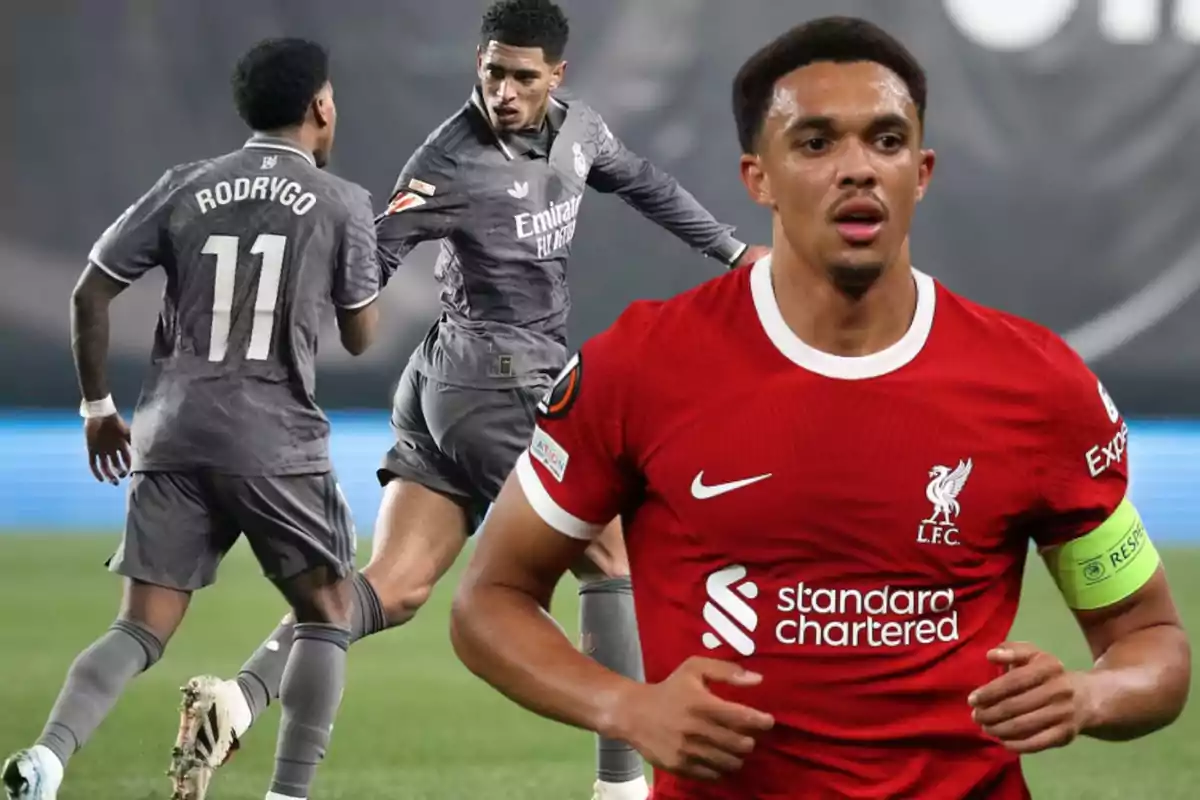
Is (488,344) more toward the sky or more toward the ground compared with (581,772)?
more toward the sky

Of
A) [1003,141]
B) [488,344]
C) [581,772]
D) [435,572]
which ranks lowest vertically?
[581,772]

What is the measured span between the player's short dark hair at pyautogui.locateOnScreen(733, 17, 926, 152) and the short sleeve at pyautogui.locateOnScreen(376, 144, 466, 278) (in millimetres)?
2540

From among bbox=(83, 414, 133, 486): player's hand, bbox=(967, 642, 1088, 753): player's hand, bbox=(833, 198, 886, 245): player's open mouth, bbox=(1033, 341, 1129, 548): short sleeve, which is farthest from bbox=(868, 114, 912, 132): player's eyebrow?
bbox=(83, 414, 133, 486): player's hand

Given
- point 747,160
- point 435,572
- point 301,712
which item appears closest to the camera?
point 747,160

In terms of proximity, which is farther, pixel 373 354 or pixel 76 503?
pixel 373 354

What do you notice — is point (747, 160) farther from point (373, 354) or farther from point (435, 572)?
point (373, 354)

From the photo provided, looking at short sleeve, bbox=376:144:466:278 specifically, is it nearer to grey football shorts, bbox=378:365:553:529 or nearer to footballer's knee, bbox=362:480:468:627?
grey football shorts, bbox=378:365:553:529

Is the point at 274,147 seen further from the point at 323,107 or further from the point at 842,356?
the point at 842,356

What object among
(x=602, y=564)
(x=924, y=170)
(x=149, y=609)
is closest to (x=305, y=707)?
(x=149, y=609)

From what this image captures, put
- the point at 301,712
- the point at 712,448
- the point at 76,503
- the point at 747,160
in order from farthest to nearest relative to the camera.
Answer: the point at 76,503
the point at 301,712
the point at 747,160
the point at 712,448

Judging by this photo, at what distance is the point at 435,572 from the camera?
467cm

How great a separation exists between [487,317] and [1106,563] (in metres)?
2.83

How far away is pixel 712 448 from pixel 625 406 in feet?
0.38

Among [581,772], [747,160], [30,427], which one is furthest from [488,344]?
[30,427]
